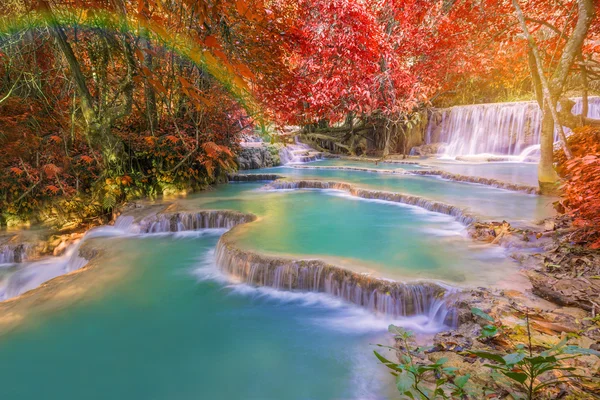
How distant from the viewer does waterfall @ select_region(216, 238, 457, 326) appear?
3947mm

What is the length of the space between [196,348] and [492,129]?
18061 millimetres

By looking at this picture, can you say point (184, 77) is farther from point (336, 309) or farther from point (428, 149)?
point (428, 149)

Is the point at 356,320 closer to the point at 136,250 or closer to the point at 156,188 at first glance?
the point at 136,250

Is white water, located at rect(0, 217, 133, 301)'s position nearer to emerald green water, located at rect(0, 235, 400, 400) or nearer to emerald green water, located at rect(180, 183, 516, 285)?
emerald green water, located at rect(0, 235, 400, 400)

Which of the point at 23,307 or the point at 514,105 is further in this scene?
the point at 514,105

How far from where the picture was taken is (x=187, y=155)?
927 centimetres

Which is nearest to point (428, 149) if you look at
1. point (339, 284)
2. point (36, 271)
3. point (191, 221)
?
point (191, 221)

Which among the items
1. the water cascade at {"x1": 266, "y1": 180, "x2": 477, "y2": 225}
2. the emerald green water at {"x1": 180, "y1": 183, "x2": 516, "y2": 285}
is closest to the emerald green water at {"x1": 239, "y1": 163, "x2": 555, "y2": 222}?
the water cascade at {"x1": 266, "y1": 180, "x2": 477, "y2": 225}

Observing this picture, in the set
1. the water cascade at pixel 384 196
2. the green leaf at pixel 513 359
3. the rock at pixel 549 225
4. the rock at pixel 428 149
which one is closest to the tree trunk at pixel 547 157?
the water cascade at pixel 384 196

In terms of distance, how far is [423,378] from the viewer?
249cm

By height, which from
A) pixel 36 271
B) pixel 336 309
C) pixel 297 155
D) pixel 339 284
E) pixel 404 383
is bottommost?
pixel 36 271

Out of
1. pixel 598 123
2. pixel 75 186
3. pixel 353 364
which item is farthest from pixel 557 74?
pixel 75 186

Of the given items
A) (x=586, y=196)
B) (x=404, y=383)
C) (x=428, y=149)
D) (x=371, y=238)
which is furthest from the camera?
(x=428, y=149)

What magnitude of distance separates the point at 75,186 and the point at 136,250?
345 cm
